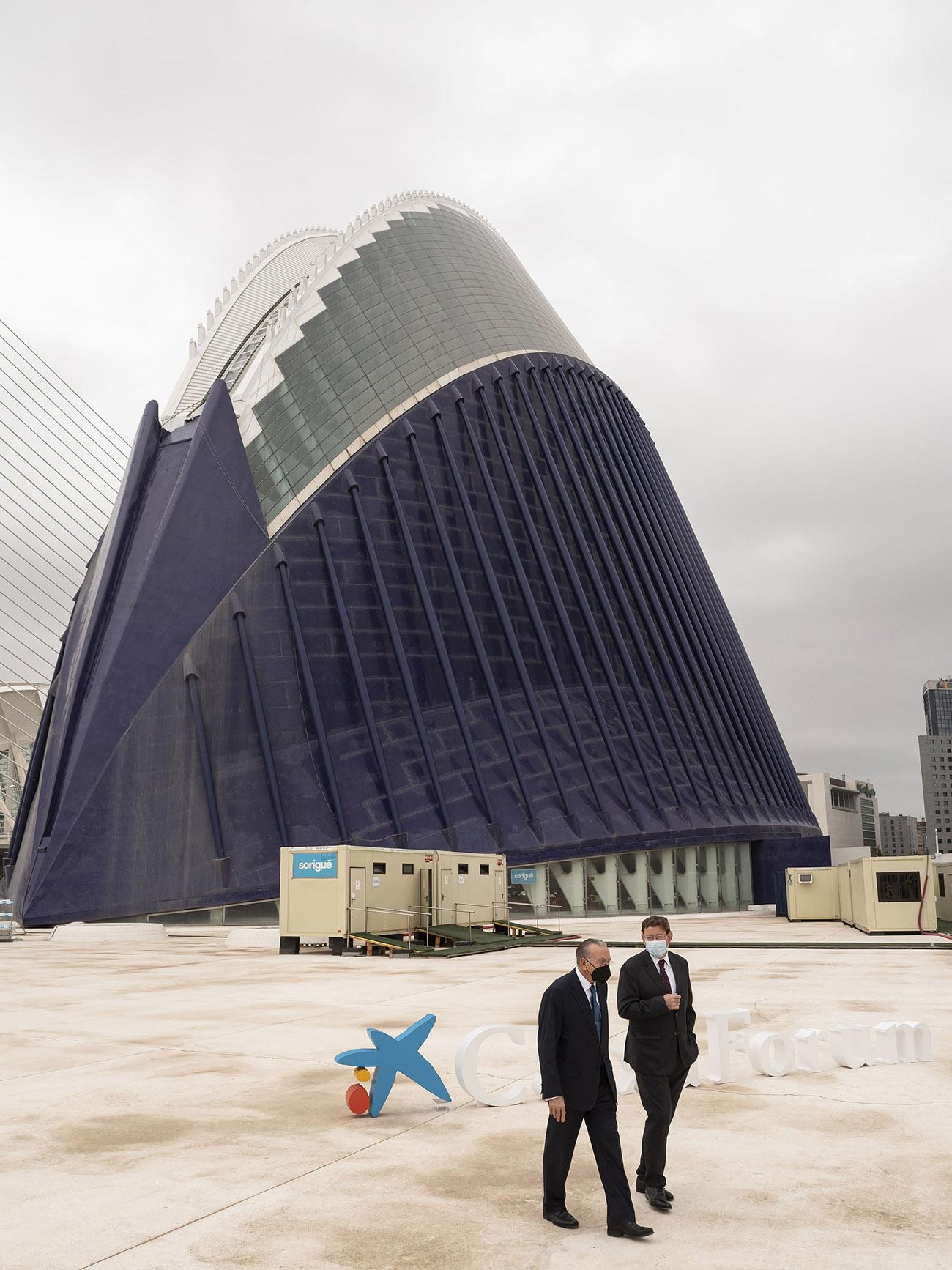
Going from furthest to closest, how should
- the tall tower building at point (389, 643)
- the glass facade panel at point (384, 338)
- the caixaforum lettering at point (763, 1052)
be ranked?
the glass facade panel at point (384, 338)
the tall tower building at point (389, 643)
the caixaforum lettering at point (763, 1052)

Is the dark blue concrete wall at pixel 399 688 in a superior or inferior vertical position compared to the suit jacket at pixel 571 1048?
superior

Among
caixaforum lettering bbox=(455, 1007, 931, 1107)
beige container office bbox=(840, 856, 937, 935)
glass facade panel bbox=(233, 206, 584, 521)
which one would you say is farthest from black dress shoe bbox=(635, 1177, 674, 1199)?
glass facade panel bbox=(233, 206, 584, 521)

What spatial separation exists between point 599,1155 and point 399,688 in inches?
1470

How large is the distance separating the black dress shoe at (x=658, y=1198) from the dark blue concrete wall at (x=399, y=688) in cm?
3338

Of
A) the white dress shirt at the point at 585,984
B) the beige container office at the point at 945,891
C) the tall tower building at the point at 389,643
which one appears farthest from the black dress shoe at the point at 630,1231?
the beige container office at the point at 945,891

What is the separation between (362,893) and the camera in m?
28.7

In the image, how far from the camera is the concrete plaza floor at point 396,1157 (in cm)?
642

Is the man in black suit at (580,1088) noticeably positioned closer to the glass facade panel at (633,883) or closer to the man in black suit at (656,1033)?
the man in black suit at (656,1033)

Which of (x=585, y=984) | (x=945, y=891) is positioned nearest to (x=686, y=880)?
(x=945, y=891)

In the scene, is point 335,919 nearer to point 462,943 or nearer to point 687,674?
point 462,943

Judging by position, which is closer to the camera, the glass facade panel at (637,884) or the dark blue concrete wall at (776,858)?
the glass facade panel at (637,884)

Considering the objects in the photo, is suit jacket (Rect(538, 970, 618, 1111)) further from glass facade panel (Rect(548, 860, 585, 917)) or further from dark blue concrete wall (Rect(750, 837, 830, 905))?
dark blue concrete wall (Rect(750, 837, 830, 905))

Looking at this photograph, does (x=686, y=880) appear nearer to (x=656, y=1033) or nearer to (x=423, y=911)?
(x=423, y=911)

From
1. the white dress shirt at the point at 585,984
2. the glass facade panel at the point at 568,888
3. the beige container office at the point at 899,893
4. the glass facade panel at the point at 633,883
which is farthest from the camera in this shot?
the glass facade panel at the point at 633,883
